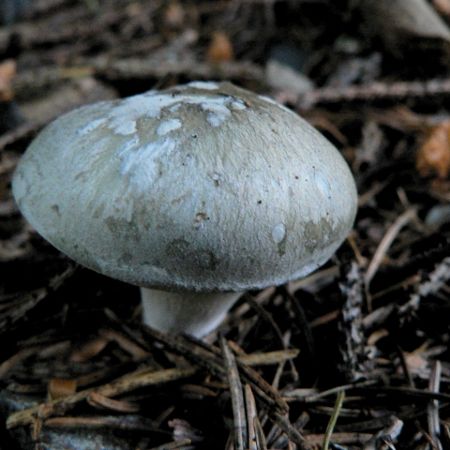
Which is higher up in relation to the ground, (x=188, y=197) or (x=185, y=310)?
(x=188, y=197)

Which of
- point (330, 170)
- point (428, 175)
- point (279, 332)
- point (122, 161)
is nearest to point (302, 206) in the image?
point (330, 170)

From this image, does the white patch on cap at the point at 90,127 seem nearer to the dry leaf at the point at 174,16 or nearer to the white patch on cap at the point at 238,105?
the white patch on cap at the point at 238,105

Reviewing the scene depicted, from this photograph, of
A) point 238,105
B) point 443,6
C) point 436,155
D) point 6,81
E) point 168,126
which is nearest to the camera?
point 168,126

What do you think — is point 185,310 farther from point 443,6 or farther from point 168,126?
point 443,6

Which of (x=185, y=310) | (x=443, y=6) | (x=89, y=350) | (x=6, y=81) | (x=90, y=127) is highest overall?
(x=90, y=127)

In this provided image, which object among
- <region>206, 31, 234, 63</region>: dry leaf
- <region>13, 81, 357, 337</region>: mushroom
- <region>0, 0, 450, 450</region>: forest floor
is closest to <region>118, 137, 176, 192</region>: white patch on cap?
<region>13, 81, 357, 337</region>: mushroom

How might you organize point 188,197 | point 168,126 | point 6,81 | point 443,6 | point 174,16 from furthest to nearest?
point 174,16, point 443,6, point 6,81, point 168,126, point 188,197

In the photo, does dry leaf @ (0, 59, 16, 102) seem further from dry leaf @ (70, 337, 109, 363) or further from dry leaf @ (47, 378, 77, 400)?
dry leaf @ (47, 378, 77, 400)

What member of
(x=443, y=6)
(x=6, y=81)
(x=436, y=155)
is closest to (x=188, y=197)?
(x=436, y=155)
